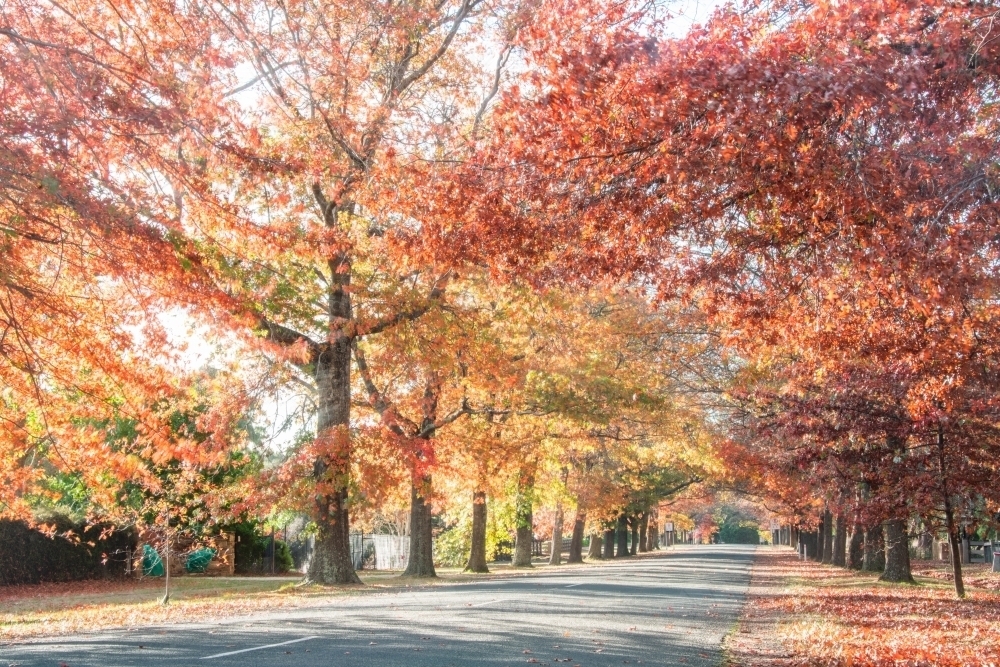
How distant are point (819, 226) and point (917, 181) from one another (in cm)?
109

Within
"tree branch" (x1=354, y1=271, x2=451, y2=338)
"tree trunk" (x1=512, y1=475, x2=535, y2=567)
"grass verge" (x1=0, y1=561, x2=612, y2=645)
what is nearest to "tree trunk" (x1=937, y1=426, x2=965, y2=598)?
"tree branch" (x1=354, y1=271, x2=451, y2=338)

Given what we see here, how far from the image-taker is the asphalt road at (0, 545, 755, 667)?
364 inches

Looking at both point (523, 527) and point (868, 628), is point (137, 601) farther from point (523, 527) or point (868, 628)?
point (523, 527)

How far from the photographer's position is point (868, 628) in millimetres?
14086

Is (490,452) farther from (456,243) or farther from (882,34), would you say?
(882,34)

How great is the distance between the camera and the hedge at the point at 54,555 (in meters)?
26.9

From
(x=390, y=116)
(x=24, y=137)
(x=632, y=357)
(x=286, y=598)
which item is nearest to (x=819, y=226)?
(x=24, y=137)

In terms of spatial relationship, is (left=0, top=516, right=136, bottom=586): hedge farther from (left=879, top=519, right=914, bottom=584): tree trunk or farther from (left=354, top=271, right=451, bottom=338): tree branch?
(left=879, top=519, right=914, bottom=584): tree trunk

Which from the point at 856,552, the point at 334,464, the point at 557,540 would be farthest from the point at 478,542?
the point at 557,540

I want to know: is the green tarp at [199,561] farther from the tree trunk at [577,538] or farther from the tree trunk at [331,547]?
the tree trunk at [577,538]

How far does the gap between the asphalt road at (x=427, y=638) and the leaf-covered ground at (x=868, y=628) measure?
647mm

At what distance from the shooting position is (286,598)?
66.3ft

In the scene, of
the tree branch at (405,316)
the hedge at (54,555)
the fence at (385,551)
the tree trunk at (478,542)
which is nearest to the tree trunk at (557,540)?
the fence at (385,551)

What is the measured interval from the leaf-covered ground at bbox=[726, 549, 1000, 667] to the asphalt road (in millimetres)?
647
